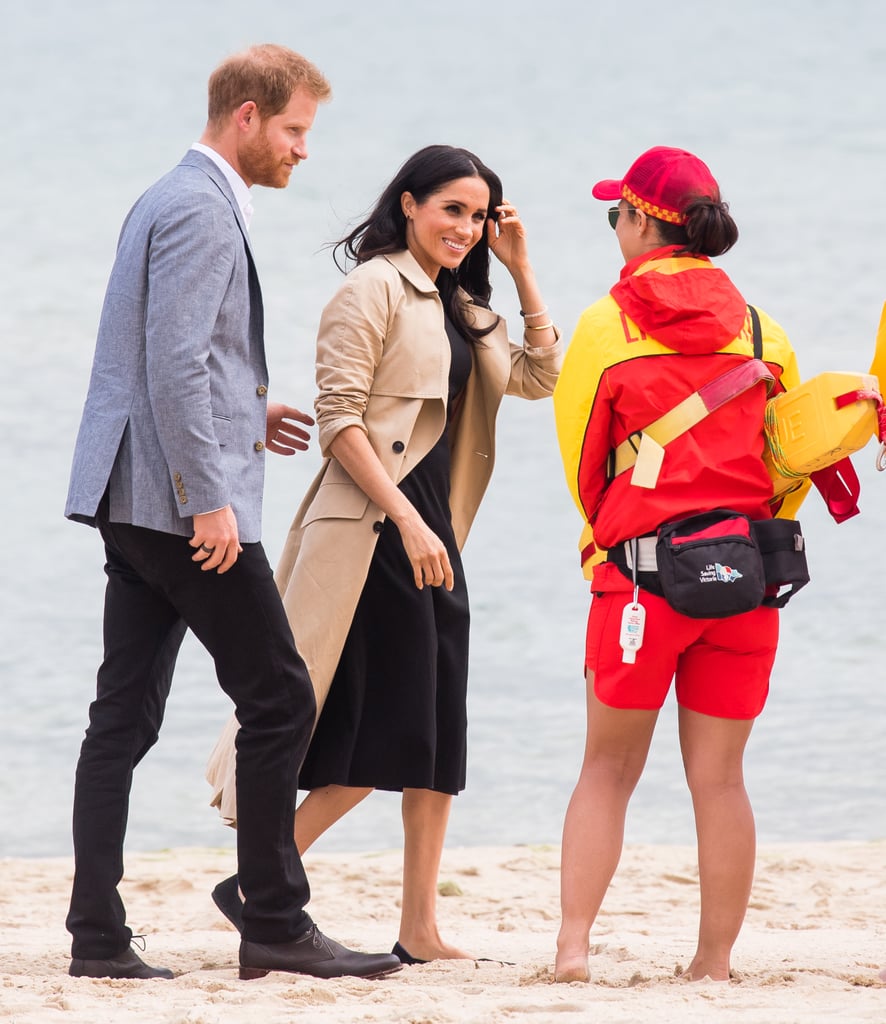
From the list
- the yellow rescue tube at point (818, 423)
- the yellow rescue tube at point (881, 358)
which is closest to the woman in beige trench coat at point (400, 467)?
the yellow rescue tube at point (818, 423)

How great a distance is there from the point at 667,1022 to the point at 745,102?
873 inches

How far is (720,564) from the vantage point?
8.72ft

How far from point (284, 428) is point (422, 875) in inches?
41.2

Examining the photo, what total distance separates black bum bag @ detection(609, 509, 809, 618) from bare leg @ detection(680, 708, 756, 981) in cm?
28

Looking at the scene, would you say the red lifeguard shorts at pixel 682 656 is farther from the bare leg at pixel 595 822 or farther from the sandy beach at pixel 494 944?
the sandy beach at pixel 494 944

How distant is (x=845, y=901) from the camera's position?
4.51 meters

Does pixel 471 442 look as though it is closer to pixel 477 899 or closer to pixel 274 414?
pixel 274 414

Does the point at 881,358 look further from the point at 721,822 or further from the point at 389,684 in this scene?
the point at 389,684

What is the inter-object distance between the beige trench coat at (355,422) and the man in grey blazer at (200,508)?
0.83 ft

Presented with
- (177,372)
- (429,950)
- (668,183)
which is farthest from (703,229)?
(429,950)

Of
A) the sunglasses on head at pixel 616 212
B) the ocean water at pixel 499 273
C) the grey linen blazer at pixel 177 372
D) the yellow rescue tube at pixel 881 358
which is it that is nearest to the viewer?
the grey linen blazer at pixel 177 372

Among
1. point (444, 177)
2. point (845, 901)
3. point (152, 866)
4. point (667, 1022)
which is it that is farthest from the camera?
point (152, 866)

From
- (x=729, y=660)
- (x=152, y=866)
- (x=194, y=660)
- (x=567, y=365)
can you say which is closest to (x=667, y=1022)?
(x=729, y=660)

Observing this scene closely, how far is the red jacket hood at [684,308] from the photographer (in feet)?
9.04
